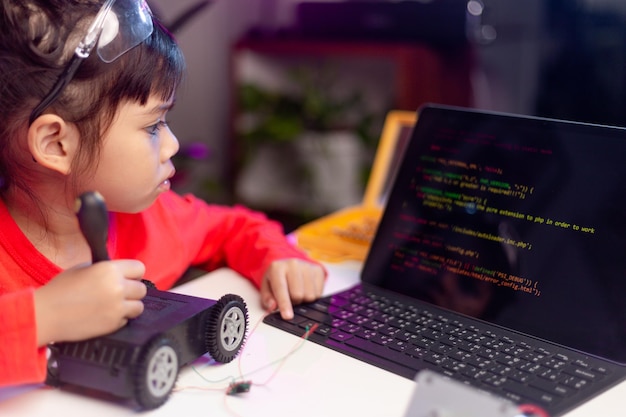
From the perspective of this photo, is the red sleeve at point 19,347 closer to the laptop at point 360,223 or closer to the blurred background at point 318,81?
the laptop at point 360,223

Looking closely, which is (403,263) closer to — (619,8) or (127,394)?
(127,394)

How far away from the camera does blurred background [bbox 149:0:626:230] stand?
2.18 meters

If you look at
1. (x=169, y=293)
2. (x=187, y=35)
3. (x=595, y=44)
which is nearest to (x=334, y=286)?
(x=169, y=293)

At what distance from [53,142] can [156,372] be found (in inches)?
11.7

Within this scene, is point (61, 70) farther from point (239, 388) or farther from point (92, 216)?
point (239, 388)

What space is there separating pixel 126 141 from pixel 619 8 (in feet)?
3.53

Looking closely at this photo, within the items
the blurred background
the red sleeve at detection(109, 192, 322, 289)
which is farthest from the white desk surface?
the blurred background

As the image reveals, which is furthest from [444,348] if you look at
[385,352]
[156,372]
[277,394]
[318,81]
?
[318,81]

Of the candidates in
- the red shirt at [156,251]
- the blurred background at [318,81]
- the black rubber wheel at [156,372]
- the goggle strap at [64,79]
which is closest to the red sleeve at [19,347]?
the red shirt at [156,251]

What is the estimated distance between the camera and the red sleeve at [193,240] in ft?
3.15

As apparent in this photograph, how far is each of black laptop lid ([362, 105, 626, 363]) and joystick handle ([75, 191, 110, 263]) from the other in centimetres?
44

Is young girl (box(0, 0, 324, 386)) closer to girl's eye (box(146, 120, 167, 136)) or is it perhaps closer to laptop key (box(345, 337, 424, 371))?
girl's eye (box(146, 120, 167, 136))

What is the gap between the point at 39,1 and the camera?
714 mm

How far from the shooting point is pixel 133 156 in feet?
2.54
